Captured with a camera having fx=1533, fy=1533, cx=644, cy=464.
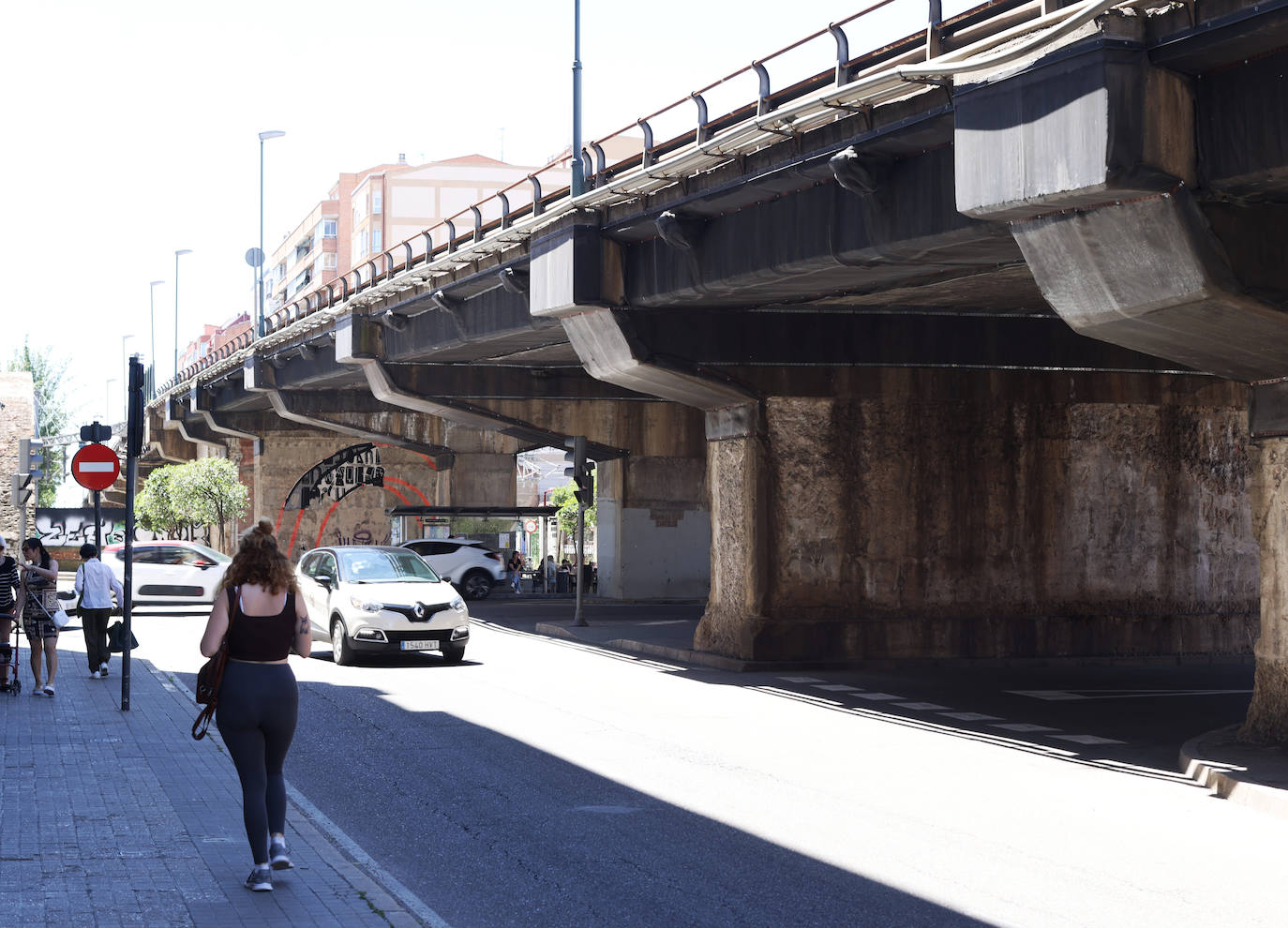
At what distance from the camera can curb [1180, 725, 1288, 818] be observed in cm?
1061

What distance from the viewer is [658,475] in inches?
1597

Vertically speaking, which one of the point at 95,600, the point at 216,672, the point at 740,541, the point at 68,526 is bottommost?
the point at 95,600

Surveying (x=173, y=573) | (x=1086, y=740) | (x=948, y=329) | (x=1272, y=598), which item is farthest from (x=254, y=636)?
(x=173, y=573)

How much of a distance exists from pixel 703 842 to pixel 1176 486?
1647 cm

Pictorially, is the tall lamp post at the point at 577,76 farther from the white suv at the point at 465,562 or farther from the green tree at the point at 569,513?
the green tree at the point at 569,513

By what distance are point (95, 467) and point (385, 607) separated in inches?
200

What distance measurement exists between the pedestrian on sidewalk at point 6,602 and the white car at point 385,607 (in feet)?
16.6

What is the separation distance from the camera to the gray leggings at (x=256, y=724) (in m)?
7.15

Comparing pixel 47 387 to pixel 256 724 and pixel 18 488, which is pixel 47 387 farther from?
pixel 256 724

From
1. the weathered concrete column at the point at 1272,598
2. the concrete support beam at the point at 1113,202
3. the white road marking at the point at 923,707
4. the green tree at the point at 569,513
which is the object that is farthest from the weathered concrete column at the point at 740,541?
the green tree at the point at 569,513

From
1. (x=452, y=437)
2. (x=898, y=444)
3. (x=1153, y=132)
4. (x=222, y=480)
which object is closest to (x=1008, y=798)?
(x=1153, y=132)

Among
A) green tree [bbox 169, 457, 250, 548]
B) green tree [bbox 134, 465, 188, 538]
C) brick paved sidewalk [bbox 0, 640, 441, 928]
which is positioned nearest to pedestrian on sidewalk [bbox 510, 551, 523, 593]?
green tree [bbox 169, 457, 250, 548]

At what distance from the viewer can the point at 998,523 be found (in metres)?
22.6

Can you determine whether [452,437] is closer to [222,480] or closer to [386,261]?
[222,480]
